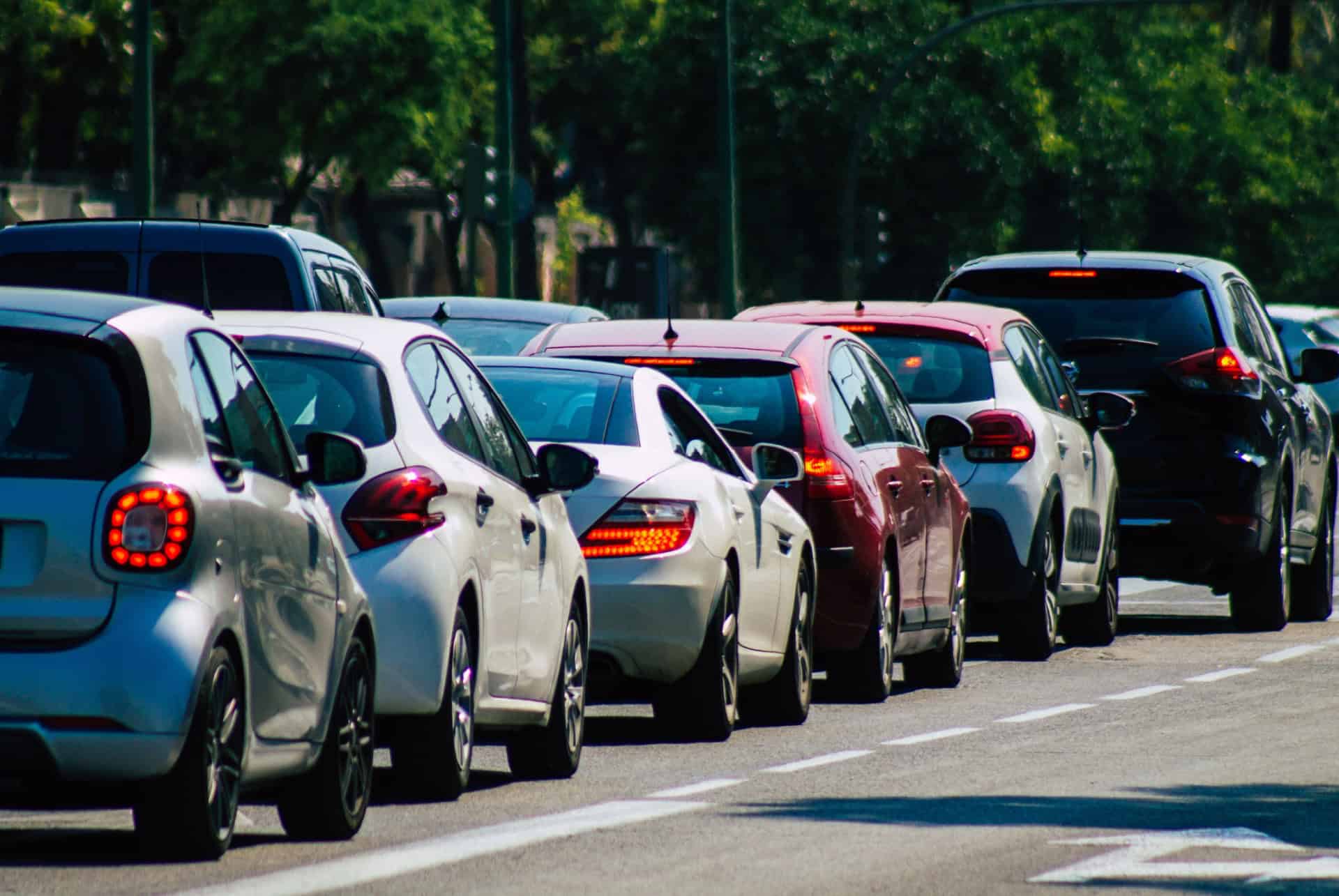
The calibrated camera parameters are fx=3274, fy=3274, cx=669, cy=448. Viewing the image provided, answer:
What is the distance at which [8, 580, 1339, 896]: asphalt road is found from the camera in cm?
808

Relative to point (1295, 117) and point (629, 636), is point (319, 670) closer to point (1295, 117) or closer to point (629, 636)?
point (629, 636)

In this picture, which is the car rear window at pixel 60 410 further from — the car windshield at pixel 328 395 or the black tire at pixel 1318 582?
the black tire at pixel 1318 582

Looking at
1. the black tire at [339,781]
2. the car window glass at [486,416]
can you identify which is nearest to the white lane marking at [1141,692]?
the car window glass at [486,416]

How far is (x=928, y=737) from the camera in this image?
40.8 ft

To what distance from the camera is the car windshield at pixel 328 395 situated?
381 inches

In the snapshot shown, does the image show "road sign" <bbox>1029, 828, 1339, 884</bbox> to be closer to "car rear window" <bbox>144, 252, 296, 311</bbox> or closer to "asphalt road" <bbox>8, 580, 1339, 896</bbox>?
"asphalt road" <bbox>8, 580, 1339, 896</bbox>

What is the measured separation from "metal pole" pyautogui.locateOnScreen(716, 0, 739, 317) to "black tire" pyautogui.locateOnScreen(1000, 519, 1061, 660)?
18.8m

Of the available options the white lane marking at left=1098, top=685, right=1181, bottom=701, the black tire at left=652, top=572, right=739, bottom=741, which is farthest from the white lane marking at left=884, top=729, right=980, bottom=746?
the white lane marking at left=1098, top=685, right=1181, bottom=701

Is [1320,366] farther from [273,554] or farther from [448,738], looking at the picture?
[273,554]

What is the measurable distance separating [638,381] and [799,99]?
38272 millimetres

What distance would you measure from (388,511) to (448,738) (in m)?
0.75

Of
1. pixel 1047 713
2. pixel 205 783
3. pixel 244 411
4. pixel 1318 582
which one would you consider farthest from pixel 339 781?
pixel 1318 582

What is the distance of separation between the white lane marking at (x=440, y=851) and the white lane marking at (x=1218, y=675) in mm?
5916

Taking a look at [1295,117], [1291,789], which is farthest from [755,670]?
[1295,117]
